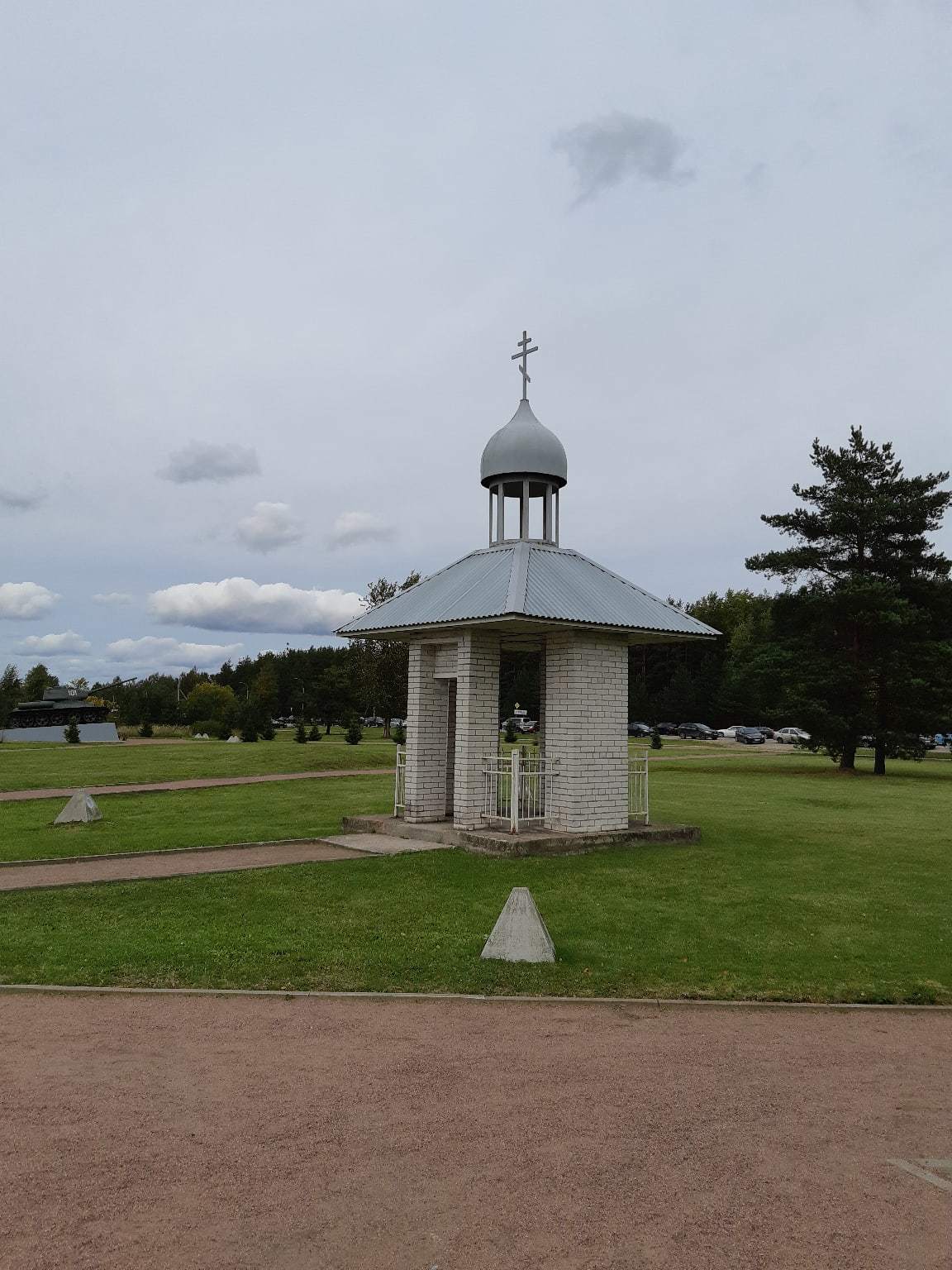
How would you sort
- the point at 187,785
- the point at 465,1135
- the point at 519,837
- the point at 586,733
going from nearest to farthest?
the point at 465,1135, the point at 519,837, the point at 586,733, the point at 187,785

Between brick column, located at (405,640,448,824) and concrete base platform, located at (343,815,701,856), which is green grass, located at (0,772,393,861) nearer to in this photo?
concrete base platform, located at (343,815,701,856)

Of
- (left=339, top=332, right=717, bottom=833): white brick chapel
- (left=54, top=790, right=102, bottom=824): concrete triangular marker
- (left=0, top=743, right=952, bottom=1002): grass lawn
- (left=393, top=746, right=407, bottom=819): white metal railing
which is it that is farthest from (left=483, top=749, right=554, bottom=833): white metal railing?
(left=54, top=790, right=102, bottom=824): concrete triangular marker

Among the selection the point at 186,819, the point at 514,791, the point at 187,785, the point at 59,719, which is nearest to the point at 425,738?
the point at 514,791

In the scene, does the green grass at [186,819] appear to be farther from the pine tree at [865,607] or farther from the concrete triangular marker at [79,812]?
the pine tree at [865,607]

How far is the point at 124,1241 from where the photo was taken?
12.2 ft

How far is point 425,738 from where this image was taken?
50.6ft

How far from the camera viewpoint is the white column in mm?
14320

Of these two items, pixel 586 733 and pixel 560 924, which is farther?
pixel 586 733

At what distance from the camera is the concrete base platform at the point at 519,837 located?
1316 centimetres

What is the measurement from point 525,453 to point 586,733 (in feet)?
15.5

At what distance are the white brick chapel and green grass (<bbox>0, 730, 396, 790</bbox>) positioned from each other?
12557 millimetres

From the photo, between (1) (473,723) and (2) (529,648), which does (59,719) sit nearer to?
(2) (529,648)

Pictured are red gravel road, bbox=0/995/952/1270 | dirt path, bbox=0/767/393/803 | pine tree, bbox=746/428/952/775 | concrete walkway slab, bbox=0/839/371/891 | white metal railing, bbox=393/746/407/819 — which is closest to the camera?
red gravel road, bbox=0/995/952/1270

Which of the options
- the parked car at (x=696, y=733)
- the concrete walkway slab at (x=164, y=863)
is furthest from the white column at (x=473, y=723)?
the parked car at (x=696, y=733)
